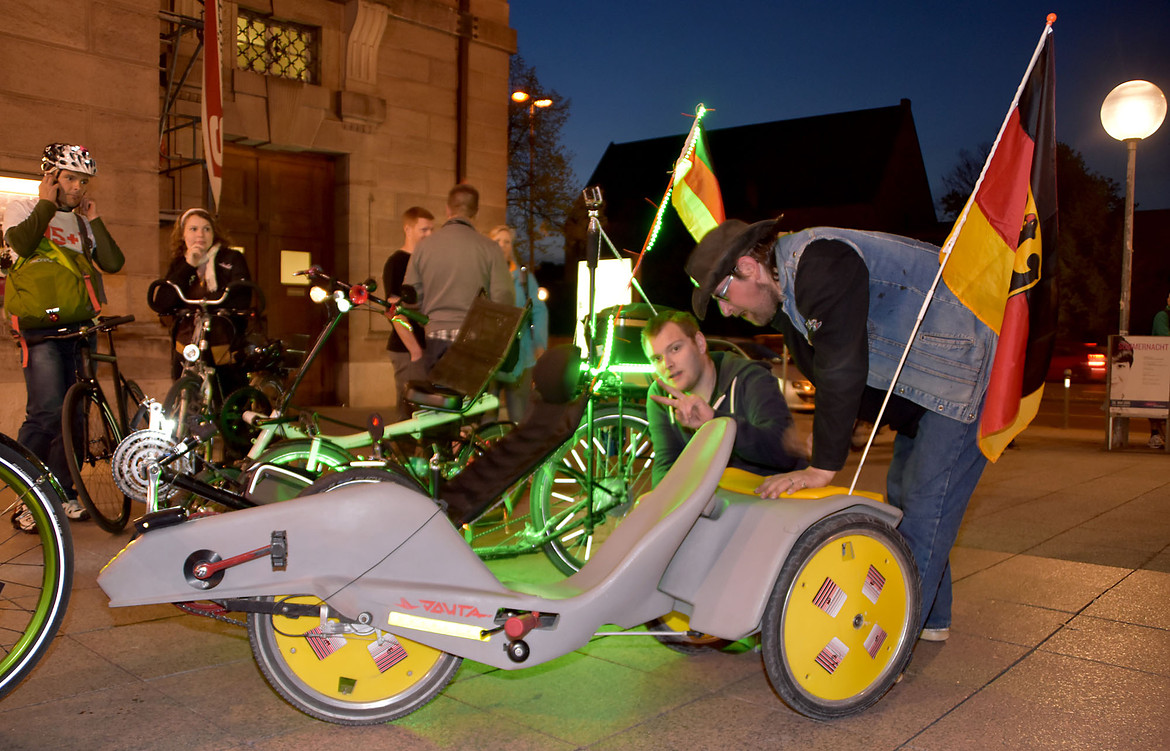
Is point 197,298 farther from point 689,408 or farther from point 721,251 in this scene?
point 721,251

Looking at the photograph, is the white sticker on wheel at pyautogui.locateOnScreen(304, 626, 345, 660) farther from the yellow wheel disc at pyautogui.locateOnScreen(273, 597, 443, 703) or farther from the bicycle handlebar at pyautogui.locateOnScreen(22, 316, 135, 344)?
the bicycle handlebar at pyautogui.locateOnScreen(22, 316, 135, 344)

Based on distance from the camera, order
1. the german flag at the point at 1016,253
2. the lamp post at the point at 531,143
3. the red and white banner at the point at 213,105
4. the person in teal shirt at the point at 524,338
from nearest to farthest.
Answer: the german flag at the point at 1016,253 → the person in teal shirt at the point at 524,338 → the red and white banner at the point at 213,105 → the lamp post at the point at 531,143

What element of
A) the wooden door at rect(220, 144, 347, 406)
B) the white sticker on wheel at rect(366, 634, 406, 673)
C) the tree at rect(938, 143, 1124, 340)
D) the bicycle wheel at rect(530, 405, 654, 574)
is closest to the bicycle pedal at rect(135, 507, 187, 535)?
the white sticker on wheel at rect(366, 634, 406, 673)

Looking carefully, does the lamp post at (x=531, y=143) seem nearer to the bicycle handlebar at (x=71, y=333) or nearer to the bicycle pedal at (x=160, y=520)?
the bicycle handlebar at (x=71, y=333)

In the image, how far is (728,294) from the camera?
129 inches

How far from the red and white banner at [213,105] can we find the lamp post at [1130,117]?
376 inches

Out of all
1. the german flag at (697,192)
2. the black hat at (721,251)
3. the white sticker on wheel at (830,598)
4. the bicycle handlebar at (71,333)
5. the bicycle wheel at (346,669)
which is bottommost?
the bicycle wheel at (346,669)

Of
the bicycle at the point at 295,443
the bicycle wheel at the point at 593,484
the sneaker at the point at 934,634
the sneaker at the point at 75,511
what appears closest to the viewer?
the sneaker at the point at 934,634

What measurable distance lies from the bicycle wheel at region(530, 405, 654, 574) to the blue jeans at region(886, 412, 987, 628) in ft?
4.74

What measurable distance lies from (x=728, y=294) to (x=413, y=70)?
35.6 ft

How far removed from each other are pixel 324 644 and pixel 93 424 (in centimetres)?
333

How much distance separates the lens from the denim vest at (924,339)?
3.39 meters

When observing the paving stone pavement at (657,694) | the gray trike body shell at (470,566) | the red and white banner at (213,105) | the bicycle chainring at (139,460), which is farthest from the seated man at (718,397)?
the red and white banner at (213,105)

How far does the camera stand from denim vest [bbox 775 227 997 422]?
3.39 m
